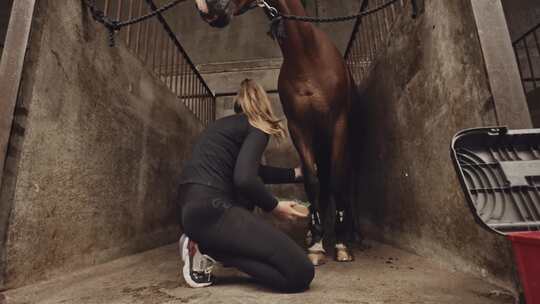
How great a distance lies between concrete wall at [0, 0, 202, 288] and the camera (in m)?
1.43

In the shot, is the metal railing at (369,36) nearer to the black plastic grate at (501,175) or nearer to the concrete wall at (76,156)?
the black plastic grate at (501,175)

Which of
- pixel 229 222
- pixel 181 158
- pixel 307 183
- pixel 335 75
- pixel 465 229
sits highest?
pixel 335 75

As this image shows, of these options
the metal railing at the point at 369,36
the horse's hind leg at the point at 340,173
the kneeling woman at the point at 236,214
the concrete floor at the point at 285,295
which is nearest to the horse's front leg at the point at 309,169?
the horse's hind leg at the point at 340,173

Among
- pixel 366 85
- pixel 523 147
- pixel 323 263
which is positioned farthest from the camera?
pixel 366 85

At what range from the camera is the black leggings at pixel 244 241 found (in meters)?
1.34

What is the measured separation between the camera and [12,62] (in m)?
1.44

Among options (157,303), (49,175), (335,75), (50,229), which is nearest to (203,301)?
(157,303)

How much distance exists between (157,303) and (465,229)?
1.43 metres

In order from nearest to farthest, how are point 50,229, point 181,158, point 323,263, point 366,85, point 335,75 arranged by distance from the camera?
point 50,229 < point 323,263 < point 335,75 < point 366,85 < point 181,158

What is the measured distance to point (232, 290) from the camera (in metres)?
1.36

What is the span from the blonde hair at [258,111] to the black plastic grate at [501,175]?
848 millimetres

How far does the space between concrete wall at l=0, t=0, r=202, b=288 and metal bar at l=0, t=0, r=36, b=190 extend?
0.11 feet

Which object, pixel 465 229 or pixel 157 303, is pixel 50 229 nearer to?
pixel 157 303

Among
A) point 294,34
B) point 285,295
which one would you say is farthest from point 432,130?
point 285,295
